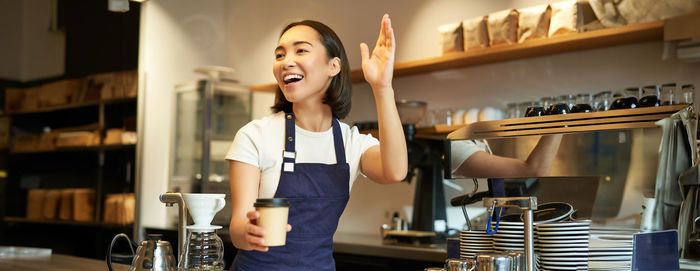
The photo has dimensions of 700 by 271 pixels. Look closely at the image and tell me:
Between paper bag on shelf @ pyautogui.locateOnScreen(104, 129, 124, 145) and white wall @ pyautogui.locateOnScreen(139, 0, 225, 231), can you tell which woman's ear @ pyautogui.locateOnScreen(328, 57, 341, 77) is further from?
paper bag on shelf @ pyautogui.locateOnScreen(104, 129, 124, 145)

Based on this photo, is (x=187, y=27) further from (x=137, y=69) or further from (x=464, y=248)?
(x=464, y=248)

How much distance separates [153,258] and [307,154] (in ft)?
1.48

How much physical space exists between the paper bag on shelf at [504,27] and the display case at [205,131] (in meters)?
2.38

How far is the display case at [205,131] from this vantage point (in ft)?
16.5

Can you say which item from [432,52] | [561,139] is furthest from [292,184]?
[432,52]

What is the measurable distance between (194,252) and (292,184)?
0.95 ft

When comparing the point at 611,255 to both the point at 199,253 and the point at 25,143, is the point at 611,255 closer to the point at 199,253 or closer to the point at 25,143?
the point at 199,253

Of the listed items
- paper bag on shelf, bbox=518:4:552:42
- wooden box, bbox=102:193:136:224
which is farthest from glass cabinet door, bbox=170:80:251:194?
paper bag on shelf, bbox=518:4:552:42

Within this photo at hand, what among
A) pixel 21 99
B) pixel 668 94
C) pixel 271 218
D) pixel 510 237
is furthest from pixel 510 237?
pixel 21 99

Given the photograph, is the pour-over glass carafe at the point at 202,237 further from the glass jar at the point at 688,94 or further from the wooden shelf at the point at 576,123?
the glass jar at the point at 688,94

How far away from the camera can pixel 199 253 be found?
5.19ft

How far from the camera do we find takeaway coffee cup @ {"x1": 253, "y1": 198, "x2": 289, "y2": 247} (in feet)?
4.20

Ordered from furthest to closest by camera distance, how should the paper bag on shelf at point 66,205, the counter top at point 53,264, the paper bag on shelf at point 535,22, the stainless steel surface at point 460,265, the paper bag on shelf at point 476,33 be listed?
the paper bag on shelf at point 66,205 < the paper bag on shelf at point 476,33 < the paper bag on shelf at point 535,22 < the counter top at point 53,264 < the stainless steel surface at point 460,265

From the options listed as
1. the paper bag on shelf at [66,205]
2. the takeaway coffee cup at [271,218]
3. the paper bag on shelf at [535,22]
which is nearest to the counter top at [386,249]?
the paper bag on shelf at [535,22]
